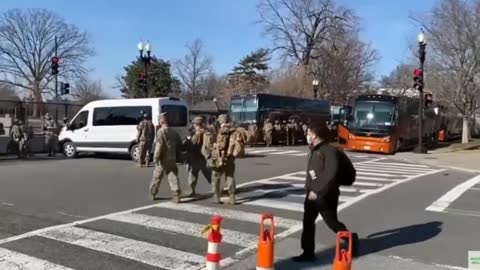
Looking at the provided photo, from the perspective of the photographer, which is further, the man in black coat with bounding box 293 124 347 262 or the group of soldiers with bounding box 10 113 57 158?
the group of soldiers with bounding box 10 113 57 158

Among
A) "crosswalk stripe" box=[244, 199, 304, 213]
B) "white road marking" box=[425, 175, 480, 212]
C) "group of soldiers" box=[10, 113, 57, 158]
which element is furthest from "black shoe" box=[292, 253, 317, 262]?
"group of soldiers" box=[10, 113, 57, 158]

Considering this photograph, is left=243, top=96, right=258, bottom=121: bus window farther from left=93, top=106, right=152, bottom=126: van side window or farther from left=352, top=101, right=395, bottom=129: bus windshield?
left=93, top=106, right=152, bottom=126: van side window

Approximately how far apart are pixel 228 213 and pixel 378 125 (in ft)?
74.2

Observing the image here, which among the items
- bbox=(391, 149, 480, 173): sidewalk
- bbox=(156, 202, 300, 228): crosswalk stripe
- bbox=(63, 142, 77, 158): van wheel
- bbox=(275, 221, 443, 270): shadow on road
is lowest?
bbox=(391, 149, 480, 173): sidewalk

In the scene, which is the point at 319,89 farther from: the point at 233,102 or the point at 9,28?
the point at 9,28

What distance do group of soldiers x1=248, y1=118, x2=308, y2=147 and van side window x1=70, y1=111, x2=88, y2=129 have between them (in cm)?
1407

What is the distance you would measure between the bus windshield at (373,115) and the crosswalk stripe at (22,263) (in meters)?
26.4

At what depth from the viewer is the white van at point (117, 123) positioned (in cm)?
2125

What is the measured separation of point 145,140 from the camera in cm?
1941

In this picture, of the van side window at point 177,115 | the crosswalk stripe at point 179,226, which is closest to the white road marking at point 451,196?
the crosswalk stripe at point 179,226

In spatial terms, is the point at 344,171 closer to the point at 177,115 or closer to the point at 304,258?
the point at 304,258

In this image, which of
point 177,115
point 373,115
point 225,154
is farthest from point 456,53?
point 225,154

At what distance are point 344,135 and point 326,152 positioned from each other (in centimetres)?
2676

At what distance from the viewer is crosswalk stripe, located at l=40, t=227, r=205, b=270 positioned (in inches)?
267
